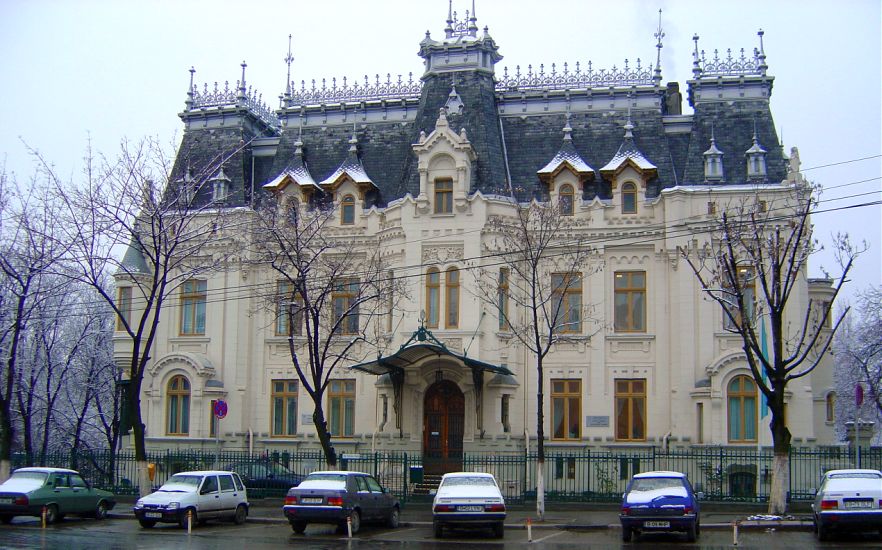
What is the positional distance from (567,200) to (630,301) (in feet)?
14.5

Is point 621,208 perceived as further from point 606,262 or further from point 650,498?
point 650,498

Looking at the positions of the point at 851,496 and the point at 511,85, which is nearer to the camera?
the point at 851,496

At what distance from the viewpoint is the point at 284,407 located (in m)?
40.5

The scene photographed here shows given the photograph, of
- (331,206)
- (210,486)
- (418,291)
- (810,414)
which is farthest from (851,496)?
(331,206)

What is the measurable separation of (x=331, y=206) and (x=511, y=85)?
9.06m

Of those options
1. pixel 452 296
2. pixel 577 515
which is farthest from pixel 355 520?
pixel 452 296

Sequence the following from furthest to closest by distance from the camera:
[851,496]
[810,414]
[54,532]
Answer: [810,414], [54,532], [851,496]

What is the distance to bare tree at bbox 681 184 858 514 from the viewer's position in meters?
27.5

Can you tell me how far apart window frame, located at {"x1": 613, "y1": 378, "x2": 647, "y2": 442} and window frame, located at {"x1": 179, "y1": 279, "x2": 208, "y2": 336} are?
649 inches

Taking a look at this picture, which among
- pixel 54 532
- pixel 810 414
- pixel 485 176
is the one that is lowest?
pixel 54 532

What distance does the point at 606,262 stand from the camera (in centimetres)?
3791

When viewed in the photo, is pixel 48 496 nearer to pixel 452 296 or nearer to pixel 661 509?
pixel 452 296

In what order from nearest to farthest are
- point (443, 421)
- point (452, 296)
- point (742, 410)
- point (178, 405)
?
point (742, 410) → point (452, 296) → point (443, 421) → point (178, 405)

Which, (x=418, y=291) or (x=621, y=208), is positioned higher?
(x=621, y=208)
